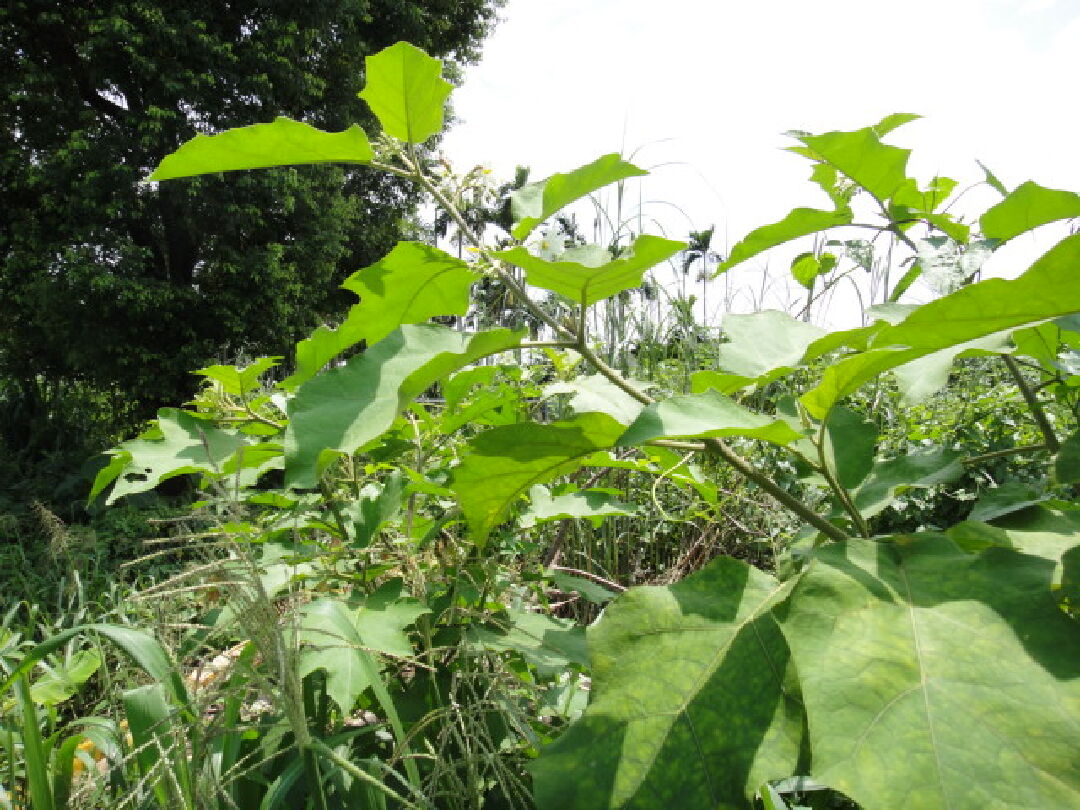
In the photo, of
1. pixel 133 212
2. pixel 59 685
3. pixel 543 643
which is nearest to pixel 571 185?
pixel 543 643

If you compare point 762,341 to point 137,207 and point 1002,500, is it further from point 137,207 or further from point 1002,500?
point 137,207

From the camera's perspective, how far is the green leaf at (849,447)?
0.66 meters

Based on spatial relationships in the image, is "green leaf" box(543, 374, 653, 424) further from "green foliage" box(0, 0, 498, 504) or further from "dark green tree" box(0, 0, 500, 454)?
"dark green tree" box(0, 0, 500, 454)

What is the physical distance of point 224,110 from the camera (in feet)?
31.6

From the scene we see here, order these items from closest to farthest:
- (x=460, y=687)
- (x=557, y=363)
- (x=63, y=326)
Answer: (x=460, y=687) < (x=557, y=363) < (x=63, y=326)

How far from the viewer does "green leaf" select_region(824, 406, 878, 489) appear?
2.16 feet

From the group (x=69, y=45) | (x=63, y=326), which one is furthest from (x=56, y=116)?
(x=63, y=326)

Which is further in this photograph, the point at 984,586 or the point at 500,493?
the point at 500,493

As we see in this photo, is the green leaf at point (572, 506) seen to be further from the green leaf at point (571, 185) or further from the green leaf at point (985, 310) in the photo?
the green leaf at point (985, 310)

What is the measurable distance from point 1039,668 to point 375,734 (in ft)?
3.06

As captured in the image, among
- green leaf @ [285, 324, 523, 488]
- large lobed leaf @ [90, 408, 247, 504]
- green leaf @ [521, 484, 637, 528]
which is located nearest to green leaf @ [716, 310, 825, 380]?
green leaf @ [285, 324, 523, 488]

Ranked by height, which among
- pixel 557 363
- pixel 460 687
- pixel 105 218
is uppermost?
pixel 105 218

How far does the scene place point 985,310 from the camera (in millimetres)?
406

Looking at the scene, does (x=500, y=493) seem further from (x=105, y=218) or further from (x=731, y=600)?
(x=105, y=218)
